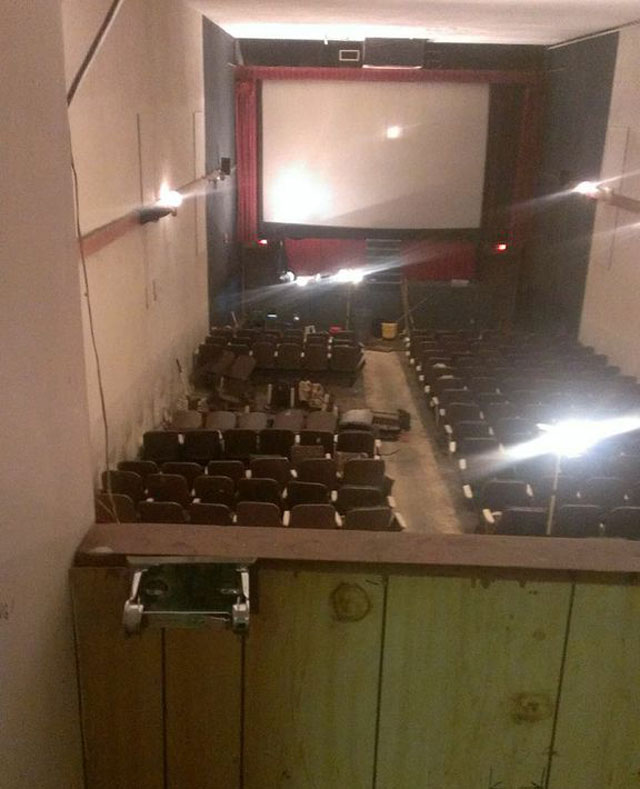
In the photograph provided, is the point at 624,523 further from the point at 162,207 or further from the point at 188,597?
the point at 162,207

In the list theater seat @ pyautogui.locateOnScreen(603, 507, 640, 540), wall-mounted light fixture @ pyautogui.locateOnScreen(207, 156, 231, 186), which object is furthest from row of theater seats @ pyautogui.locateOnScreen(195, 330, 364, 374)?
theater seat @ pyautogui.locateOnScreen(603, 507, 640, 540)

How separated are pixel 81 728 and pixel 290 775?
0.49m

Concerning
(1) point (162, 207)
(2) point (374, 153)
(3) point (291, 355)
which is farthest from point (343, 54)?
(1) point (162, 207)

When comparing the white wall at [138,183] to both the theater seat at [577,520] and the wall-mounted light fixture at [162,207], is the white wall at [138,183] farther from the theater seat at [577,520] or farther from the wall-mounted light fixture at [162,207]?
the theater seat at [577,520]

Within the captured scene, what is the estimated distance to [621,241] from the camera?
12883mm

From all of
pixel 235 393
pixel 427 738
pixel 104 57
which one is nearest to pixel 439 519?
pixel 235 393

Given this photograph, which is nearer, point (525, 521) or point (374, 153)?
point (525, 521)

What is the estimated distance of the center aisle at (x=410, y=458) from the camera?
8227mm

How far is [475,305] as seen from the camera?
16.9 meters

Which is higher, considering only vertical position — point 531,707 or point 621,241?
point 531,707

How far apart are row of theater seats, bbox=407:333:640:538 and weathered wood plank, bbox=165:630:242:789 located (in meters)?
4.08

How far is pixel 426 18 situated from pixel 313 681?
12.2 m

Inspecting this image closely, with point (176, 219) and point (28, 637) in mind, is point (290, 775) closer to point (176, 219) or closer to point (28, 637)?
point (28, 637)

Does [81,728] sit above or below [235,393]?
above
